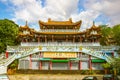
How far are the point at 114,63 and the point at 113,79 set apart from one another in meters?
11.1

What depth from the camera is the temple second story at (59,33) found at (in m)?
60.8

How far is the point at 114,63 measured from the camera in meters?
45.5

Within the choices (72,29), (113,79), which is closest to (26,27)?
(72,29)

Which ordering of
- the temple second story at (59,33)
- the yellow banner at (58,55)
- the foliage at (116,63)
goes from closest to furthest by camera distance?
the foliage at (116,63) < the yellow banner at (58,55) < the temple second story at (59,33)

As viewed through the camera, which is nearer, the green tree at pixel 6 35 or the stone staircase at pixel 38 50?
the stone staircase at pixel 38 50

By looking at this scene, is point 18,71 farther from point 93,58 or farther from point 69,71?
point 93,58

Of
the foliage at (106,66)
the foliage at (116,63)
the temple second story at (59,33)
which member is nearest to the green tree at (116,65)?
the foliage at (116,63)

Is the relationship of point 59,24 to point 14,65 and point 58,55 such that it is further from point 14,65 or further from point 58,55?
point 14,65

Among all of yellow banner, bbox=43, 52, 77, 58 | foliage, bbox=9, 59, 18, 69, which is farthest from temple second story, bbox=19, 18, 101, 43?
foliage, bbox=9, 59, 18, 69

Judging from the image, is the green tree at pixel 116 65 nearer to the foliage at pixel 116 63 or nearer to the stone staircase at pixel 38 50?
the foliage at pixel 116 63

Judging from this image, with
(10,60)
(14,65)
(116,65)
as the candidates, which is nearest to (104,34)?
(116,65)

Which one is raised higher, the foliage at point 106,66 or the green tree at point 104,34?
the green tree at point 104,34

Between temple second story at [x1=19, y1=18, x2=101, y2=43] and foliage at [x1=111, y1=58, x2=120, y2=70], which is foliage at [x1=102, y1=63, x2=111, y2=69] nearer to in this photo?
foliage at [x1=111, y1=58, x2=120, y2=70]

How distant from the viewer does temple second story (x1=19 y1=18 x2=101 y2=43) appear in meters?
60.8
